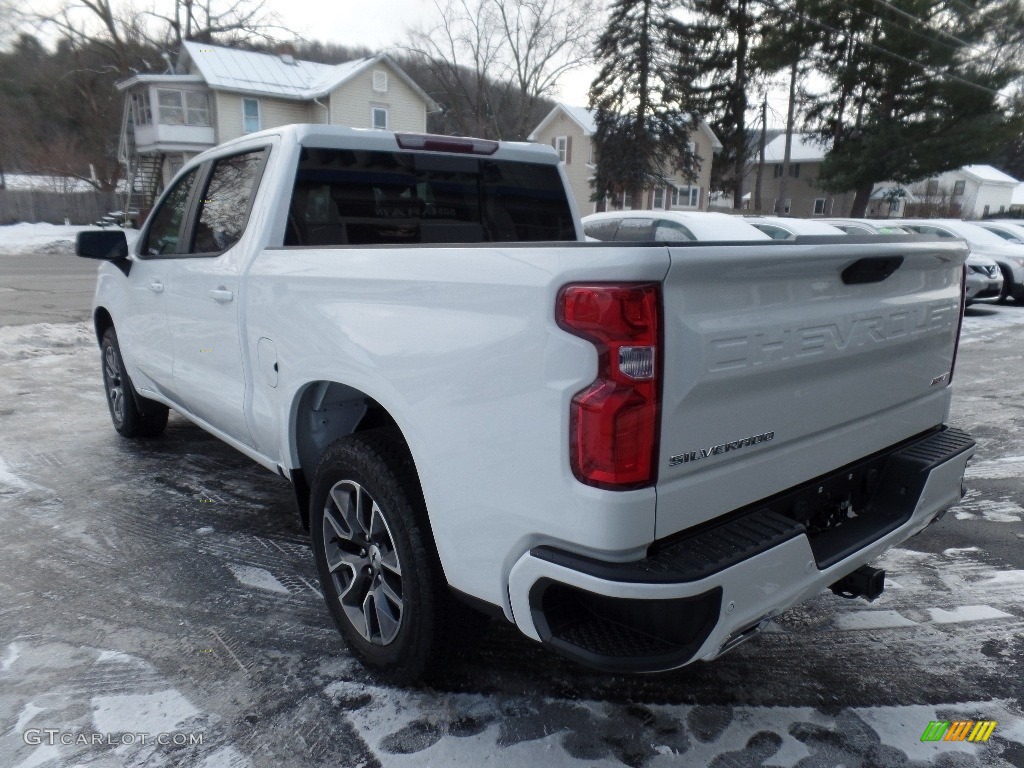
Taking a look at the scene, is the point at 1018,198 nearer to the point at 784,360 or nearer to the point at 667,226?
the point at 667,226

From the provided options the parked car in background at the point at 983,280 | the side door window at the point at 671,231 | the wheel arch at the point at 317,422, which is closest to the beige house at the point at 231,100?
the side door window at the point at 671,231

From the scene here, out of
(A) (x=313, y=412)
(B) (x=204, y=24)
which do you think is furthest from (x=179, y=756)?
(B) (x=204, y=24)

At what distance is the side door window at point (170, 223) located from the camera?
4176 mm

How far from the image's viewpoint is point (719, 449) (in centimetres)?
200

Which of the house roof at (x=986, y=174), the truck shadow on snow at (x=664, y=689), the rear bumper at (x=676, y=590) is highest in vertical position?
the house roof at (x=986, y=174)

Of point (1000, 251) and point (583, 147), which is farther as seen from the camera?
point (583, 147)

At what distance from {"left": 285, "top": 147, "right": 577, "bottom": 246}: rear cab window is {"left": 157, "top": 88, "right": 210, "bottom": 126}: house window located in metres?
39.0

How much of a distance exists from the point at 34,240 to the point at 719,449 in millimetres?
31427

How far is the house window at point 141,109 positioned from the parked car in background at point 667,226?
111ft

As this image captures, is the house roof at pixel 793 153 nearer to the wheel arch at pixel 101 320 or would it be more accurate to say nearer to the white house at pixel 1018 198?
the white house at pixel 1018 198

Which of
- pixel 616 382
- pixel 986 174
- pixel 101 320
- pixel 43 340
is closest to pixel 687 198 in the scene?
pixel 986 174

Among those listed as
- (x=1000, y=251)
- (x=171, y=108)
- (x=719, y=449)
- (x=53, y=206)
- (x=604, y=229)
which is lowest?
(x=1000, y=251)

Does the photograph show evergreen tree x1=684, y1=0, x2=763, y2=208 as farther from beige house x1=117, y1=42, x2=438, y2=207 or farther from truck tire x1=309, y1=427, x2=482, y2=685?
truck tire x1=309, y1=427, x2=482, y2=685

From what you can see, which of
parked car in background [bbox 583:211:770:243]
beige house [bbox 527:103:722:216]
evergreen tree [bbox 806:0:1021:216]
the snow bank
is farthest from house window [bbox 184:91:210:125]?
parked car in background [bbox 583:211:770:243]
